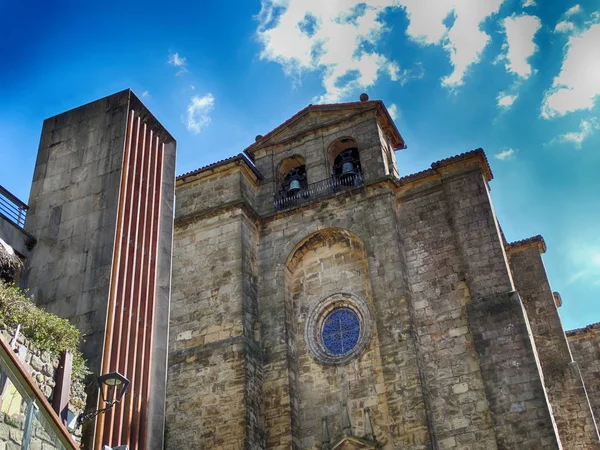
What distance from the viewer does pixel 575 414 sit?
17.1 m

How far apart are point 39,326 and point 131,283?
109 inches

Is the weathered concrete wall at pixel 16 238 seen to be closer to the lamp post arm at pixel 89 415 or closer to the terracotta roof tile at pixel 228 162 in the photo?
the lamp post arm at pixel 89 415

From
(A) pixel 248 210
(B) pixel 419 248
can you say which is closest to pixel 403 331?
(B) pixel 419 248

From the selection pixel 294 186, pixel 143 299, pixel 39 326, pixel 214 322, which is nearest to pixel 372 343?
pixel 214 322

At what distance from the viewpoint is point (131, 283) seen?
38.3ft

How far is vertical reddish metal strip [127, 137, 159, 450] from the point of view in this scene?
10749 mm

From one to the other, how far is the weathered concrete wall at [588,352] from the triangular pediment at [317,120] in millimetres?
8067

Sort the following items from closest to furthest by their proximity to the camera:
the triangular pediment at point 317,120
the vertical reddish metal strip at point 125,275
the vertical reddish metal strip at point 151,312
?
the vertical reddish metal strip at point 125,275 → the vertical reddish metal strip at point 151,312 → the triangular pediment at point 317,120

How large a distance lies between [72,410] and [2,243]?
3.53 metres

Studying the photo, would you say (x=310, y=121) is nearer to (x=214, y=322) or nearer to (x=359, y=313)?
(x=359, y=313)

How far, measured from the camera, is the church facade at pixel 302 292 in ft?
38.8

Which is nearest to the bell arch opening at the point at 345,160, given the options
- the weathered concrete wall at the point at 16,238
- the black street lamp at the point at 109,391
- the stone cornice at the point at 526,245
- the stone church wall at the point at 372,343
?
the stone church wall at the point at 372,343

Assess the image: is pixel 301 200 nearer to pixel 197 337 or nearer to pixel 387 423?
pixel 197 337

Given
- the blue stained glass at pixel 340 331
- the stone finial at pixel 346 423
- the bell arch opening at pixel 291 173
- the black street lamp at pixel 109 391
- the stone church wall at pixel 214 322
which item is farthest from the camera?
the bell arch opening at pixel 291 173
